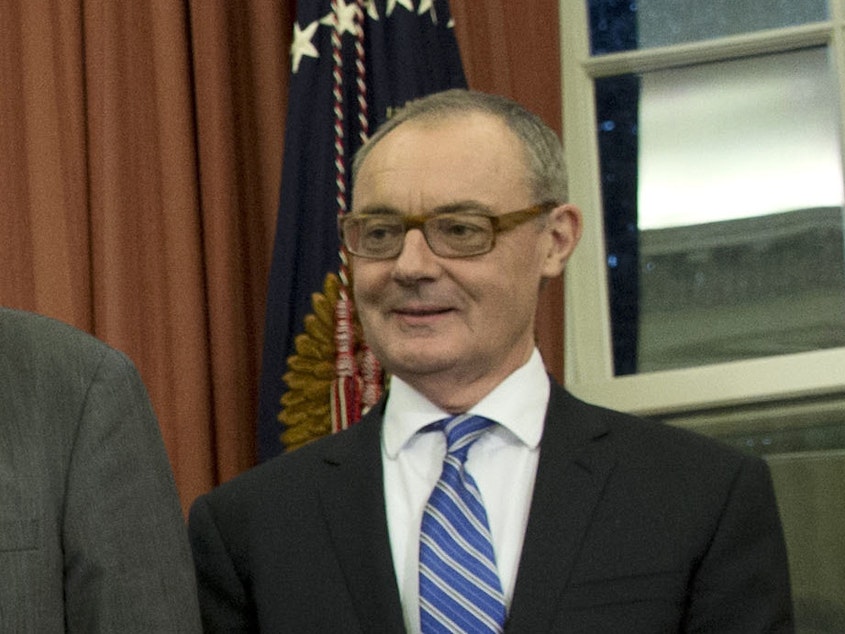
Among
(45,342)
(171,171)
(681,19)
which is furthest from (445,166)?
(681,19)

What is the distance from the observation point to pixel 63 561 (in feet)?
5.59

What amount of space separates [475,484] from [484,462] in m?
0.04

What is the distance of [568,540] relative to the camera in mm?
1866

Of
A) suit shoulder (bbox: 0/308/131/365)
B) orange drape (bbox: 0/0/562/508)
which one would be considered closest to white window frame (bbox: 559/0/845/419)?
orange drape (bbox: 0/0/562/508)

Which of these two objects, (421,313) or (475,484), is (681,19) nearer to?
(421,313)

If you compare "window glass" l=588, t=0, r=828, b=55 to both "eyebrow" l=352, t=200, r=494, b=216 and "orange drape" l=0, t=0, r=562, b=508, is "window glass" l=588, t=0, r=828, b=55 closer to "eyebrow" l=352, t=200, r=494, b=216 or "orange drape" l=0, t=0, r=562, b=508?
"orange drape" l=0, t=0, r=562, b=508

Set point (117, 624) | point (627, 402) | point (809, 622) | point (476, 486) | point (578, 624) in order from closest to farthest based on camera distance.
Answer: point (117, 624) → point (578, 624) → point (476, 486) → point (809, 622) → point (627, 402)

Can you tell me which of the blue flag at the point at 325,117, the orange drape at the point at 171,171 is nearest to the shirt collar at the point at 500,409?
the blue flag at the point at 325,117

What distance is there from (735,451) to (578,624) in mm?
302

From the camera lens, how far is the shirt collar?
6.48 feet

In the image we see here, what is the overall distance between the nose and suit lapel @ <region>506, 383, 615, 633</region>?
9.1 inches

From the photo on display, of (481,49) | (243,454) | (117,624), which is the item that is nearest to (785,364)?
(481,49)

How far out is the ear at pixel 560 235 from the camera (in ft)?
6.84

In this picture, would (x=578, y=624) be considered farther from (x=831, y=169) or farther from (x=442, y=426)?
(x=831, y=169)
